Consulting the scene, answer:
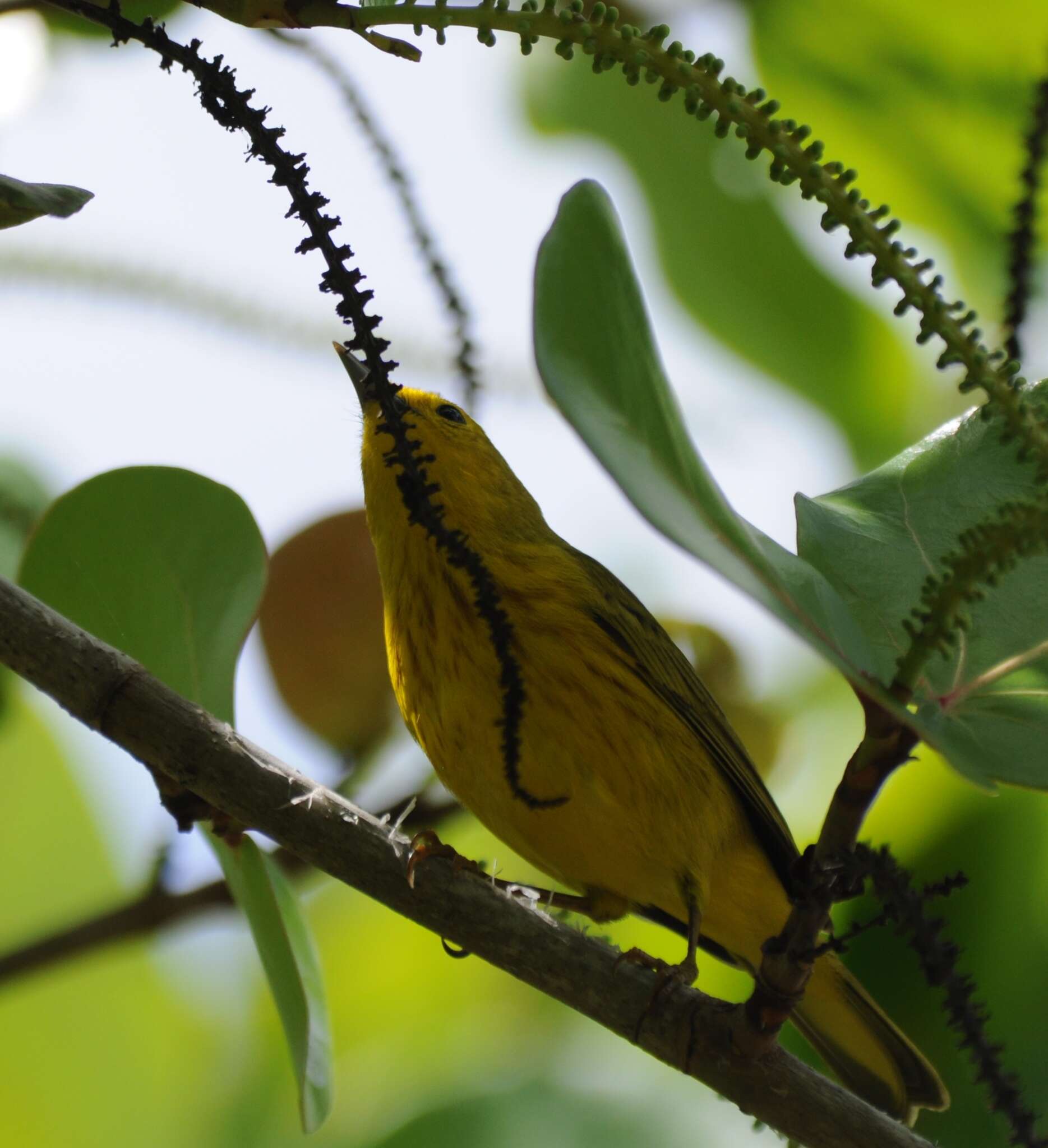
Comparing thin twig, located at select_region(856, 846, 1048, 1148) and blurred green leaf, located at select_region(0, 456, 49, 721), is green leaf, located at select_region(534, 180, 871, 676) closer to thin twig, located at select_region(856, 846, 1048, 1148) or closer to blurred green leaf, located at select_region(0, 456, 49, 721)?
thin twig, located at select_region(856, 846, 1048, 1148)

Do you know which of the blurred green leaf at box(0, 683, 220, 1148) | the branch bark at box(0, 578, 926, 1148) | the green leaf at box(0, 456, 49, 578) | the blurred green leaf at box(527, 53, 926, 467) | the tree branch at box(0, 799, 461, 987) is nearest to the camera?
the branch bark at box(0, 578, 926, 1148)

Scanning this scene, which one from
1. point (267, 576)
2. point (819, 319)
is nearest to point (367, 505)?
point (267, 576)

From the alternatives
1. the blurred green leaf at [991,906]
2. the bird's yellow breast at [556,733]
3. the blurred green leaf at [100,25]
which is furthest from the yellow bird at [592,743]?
the blurred green leaf at [100,25]

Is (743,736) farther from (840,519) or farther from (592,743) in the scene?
(840,519)

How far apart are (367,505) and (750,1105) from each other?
3.96 ft

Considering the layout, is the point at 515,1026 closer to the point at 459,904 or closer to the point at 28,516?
the point at 459,904

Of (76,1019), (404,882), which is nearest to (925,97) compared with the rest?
(404,882)

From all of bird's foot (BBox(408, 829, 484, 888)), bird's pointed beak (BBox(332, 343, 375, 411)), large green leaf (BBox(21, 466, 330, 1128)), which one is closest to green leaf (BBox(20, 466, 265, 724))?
large green leaf (BBox(21, 466, 330, 1128))

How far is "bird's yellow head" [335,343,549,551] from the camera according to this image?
2172mm

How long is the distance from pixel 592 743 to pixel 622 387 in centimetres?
126

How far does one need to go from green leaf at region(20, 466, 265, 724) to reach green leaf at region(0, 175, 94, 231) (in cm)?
50

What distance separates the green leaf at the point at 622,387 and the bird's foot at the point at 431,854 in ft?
2.35

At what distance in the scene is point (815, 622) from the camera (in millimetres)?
918

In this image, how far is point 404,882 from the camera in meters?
1.45
